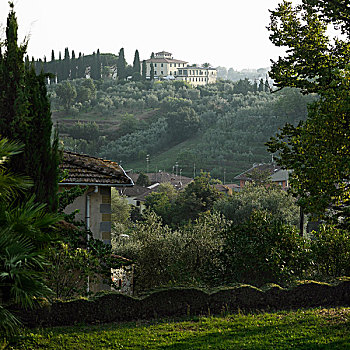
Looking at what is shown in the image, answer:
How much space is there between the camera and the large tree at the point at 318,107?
884 centimetres

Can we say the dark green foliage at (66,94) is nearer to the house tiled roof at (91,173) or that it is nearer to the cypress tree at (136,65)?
the cypress tree at (136,65)

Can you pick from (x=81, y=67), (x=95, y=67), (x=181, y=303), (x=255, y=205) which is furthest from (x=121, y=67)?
(x=181, y=303)

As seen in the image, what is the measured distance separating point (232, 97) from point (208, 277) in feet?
332

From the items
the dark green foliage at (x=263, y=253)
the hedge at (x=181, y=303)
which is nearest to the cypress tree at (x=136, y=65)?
the dark green foliage at (x=263, y=253)

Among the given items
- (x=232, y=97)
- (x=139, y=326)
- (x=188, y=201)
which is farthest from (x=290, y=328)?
(x=232, y=97)

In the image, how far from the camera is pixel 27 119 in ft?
25.5

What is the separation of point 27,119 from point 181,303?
13.6ft

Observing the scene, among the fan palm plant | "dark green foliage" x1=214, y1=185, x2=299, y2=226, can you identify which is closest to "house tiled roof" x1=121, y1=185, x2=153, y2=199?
"dark green foliage" x1=214, y1=185, x2=299, y2=226

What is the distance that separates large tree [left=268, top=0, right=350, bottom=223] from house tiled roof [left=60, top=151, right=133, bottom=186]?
11.6ft

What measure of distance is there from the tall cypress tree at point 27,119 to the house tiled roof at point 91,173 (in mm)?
2727

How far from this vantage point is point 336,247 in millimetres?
11617

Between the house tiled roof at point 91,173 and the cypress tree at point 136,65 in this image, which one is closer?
the house tiled roof at point 91,173

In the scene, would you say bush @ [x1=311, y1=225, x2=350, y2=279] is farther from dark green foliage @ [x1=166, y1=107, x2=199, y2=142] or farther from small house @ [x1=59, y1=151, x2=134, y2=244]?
dark green foliage @ [x1=166, y1=107, x2=199, y2=142]

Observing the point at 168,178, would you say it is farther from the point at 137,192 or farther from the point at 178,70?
the point at 178,70
